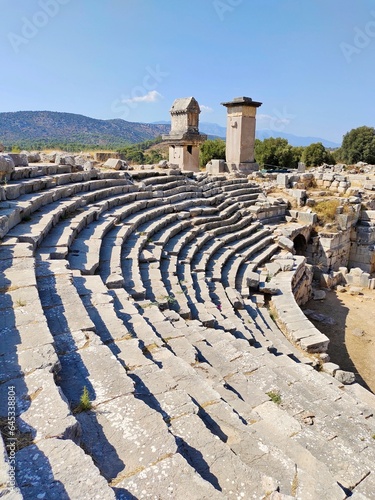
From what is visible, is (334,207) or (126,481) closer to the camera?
(126,481)

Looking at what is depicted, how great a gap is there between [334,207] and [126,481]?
16205mm

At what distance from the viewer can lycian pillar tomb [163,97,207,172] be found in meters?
18.7

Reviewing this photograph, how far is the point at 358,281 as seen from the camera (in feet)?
48.3

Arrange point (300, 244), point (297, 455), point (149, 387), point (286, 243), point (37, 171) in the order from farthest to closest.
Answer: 1. point (300, 244)
2. point (286, 243)
3. point (37, 171)
4. point (149, 387)
5. point (297, 455)

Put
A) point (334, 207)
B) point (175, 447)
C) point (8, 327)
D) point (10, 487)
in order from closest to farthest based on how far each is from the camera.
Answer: point (10, 487) → point (175, 447) → point (8, 327) → point (334, 207)

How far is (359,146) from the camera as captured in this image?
43.4 meters

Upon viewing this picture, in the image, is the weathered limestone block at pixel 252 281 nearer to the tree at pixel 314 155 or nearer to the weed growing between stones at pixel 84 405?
the weed growing between stones at pixel 84 405

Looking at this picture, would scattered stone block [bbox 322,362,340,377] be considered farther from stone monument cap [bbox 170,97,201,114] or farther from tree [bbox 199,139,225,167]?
tree [bbox 199,139,225,167]

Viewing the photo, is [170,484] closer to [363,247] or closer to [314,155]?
[363,247]

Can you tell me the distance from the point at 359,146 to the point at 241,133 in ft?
98.2

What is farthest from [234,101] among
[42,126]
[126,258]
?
[42,126]

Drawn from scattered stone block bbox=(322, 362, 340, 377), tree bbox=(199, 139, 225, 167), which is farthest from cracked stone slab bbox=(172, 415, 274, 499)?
tree bbox=(199, 139, 225, 167)

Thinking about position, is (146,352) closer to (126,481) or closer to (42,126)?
(126,481)

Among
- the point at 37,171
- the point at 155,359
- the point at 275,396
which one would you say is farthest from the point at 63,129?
the point at 275,396
